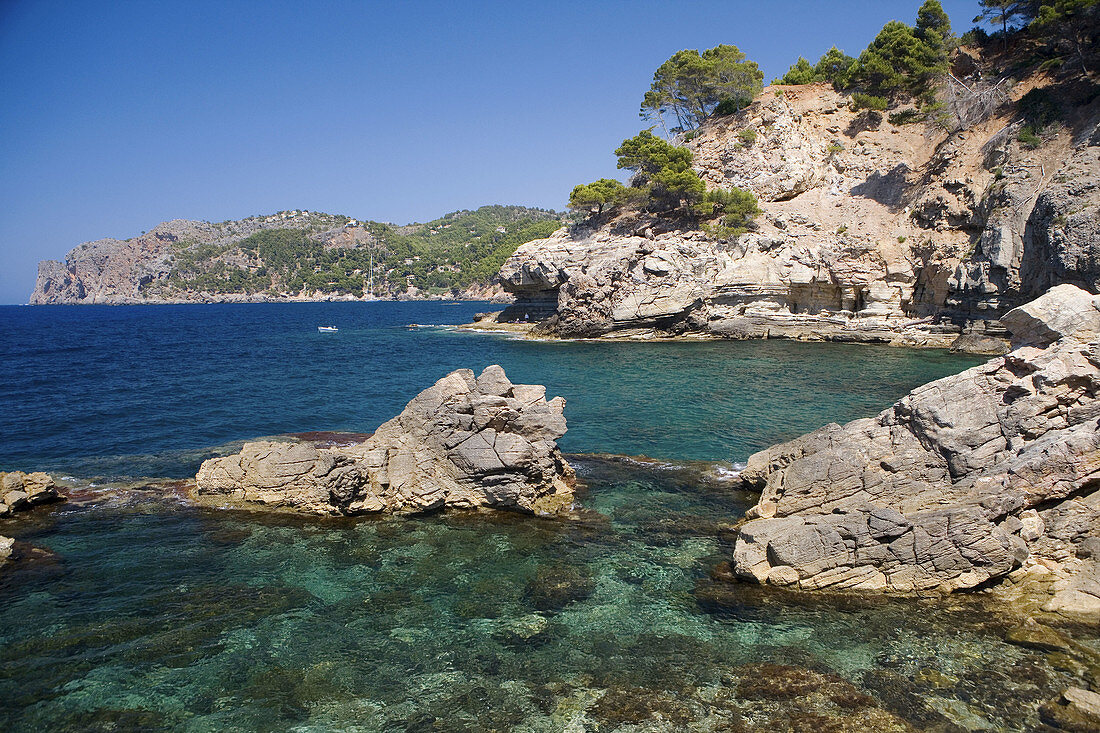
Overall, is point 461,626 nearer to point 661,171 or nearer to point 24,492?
point 24,492

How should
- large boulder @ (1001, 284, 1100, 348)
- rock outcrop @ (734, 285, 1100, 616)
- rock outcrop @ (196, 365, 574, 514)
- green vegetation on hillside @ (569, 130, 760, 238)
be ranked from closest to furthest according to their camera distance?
rock outcrop @ (734, 285, 1100, 616) < large boulder @ (1001, 284, 1100, 348) < rock outcrop @ (196, 365, 574, 514) < green vegetation on hillside @ (569, 130, 760, 238)

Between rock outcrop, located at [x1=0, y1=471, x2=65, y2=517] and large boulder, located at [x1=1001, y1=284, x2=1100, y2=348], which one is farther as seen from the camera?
rock outcrop, located at [x1=0, y1=471, x2=65, y2=517]

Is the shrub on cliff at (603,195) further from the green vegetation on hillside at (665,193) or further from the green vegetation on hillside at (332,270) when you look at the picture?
the green vegetation on hillside at (332,270)

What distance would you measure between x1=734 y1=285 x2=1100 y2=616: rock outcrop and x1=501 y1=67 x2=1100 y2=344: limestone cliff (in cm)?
2550

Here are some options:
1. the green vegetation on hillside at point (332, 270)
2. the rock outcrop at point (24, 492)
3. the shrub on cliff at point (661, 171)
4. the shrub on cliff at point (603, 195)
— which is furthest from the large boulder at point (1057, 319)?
the green vegetation on hillside at point (332, 270)

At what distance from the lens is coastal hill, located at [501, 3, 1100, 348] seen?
122ft

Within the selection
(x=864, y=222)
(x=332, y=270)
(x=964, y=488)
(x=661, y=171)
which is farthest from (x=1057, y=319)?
(x=332, y=270)

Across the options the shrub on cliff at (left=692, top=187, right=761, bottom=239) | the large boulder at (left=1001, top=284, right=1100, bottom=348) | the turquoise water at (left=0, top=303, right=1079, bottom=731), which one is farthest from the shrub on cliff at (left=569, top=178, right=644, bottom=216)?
the large boulder at (left=1001, top=284, right=1100, bottom=348)

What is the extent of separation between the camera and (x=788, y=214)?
166 ft

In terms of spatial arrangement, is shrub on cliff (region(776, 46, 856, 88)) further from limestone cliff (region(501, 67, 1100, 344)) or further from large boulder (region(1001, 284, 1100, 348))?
large boulder (region(1001, 284, 1100, 348))

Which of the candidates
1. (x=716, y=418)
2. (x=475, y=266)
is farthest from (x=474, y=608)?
(x=475, y=266)

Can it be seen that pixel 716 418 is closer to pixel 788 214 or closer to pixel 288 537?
pixel 288 537

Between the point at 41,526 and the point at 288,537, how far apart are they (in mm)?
5833

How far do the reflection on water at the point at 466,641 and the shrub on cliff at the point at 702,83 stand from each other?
193 ft
